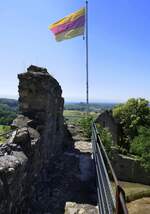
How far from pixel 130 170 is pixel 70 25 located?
44.9 ft

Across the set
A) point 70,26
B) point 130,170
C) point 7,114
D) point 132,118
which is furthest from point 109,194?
point 7,114

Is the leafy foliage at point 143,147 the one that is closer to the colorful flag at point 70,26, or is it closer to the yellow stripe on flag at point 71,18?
the colorful flag at point 70,26

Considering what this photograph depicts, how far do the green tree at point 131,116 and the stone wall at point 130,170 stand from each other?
447 centimetres

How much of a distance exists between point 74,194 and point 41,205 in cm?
92

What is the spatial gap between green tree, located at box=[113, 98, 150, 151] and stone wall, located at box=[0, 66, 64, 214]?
728 inches

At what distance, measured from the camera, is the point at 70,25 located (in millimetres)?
14156

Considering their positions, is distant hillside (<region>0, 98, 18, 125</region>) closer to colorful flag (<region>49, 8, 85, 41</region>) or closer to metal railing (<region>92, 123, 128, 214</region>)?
colorful flag (<region>49, 8, 85, 41</region>)

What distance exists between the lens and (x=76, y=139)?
41.2ft

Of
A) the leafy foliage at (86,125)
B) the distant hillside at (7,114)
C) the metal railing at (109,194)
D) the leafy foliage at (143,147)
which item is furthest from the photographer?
the leafy foliage at (143,147)

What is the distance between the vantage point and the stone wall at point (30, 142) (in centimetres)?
462

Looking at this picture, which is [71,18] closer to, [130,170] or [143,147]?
[143,147]

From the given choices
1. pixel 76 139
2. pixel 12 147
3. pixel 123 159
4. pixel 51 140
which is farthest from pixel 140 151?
pixel 12 147

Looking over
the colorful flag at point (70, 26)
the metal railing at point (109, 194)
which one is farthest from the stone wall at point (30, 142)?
the colorful flag at point (70, 26)

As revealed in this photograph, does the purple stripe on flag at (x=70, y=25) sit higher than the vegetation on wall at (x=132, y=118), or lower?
higher
